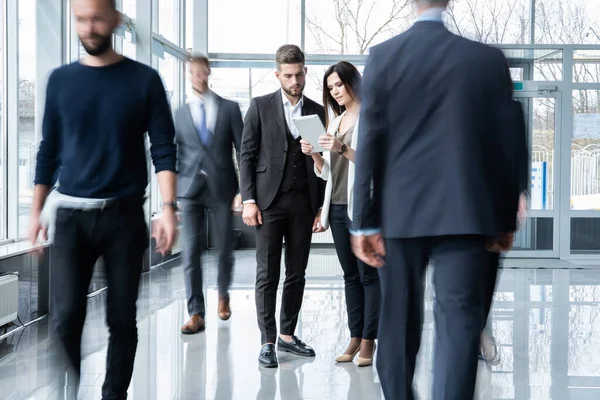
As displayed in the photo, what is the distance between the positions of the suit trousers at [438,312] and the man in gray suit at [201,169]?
2.76 metres

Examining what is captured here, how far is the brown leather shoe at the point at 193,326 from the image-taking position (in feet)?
16.2

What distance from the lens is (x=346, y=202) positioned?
3996mm

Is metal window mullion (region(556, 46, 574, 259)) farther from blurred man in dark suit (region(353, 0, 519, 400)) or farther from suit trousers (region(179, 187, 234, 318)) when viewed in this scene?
blurred man in dark suit (region(353, 0, 519, 400))

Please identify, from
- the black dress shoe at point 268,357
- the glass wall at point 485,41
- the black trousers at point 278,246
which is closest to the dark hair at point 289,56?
the black trousers at point 278,246

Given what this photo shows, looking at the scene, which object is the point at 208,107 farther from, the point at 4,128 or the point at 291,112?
the point at 4,128

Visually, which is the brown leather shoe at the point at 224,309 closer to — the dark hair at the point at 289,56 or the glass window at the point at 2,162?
the glass window at the point at 2,162

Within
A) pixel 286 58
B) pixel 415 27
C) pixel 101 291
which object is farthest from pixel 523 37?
pixel 415 27

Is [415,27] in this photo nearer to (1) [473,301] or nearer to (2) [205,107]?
(1) [473,301]

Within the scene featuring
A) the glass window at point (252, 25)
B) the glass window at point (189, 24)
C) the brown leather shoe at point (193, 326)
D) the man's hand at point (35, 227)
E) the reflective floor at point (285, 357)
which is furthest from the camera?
the glass window at point (252, 25)

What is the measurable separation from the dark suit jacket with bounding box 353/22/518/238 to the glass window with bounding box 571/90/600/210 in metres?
8.61

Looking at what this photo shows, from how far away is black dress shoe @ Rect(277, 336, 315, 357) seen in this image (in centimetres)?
433

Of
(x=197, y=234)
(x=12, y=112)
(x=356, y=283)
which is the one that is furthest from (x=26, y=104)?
(x=356, y=283)

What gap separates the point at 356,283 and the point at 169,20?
22.3 feet

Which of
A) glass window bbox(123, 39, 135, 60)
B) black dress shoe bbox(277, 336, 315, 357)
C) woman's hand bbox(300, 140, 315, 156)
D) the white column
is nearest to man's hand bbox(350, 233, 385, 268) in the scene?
woman's hand bbox(300, 140, 315, 156)
